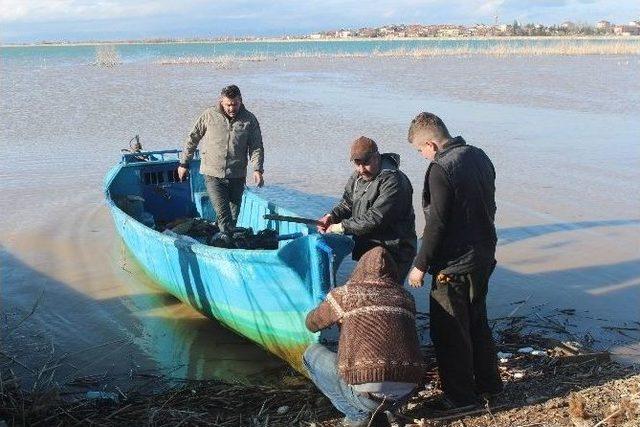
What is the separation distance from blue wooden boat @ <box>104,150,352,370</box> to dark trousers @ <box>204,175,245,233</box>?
553mm

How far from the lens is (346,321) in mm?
3902

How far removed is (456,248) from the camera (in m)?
4.43

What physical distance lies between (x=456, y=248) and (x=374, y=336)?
978 millimetres

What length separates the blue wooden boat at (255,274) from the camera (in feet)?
16.4

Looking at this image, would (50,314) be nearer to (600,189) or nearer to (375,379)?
(375,379)

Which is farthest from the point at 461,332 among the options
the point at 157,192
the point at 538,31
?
the point at 538,31

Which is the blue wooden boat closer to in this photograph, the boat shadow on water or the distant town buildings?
the boat shadow on water

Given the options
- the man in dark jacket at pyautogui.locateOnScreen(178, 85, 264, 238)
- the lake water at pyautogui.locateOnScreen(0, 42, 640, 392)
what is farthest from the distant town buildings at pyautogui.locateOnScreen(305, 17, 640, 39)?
the man in dark jacket at pyautogui.locateOnScreen(178, 85, 264, 238)

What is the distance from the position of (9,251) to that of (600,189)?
9019 mm

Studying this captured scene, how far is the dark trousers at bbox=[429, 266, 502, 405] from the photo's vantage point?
452 centimetres

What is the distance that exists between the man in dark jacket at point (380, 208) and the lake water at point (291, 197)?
1.69m

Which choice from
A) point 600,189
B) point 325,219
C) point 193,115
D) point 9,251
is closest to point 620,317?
point 325,219

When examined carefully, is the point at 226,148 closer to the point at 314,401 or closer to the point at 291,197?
the point at 314,401

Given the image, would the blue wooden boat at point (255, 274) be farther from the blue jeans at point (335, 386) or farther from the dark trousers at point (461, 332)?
the dark trousers at point (461, 332)
